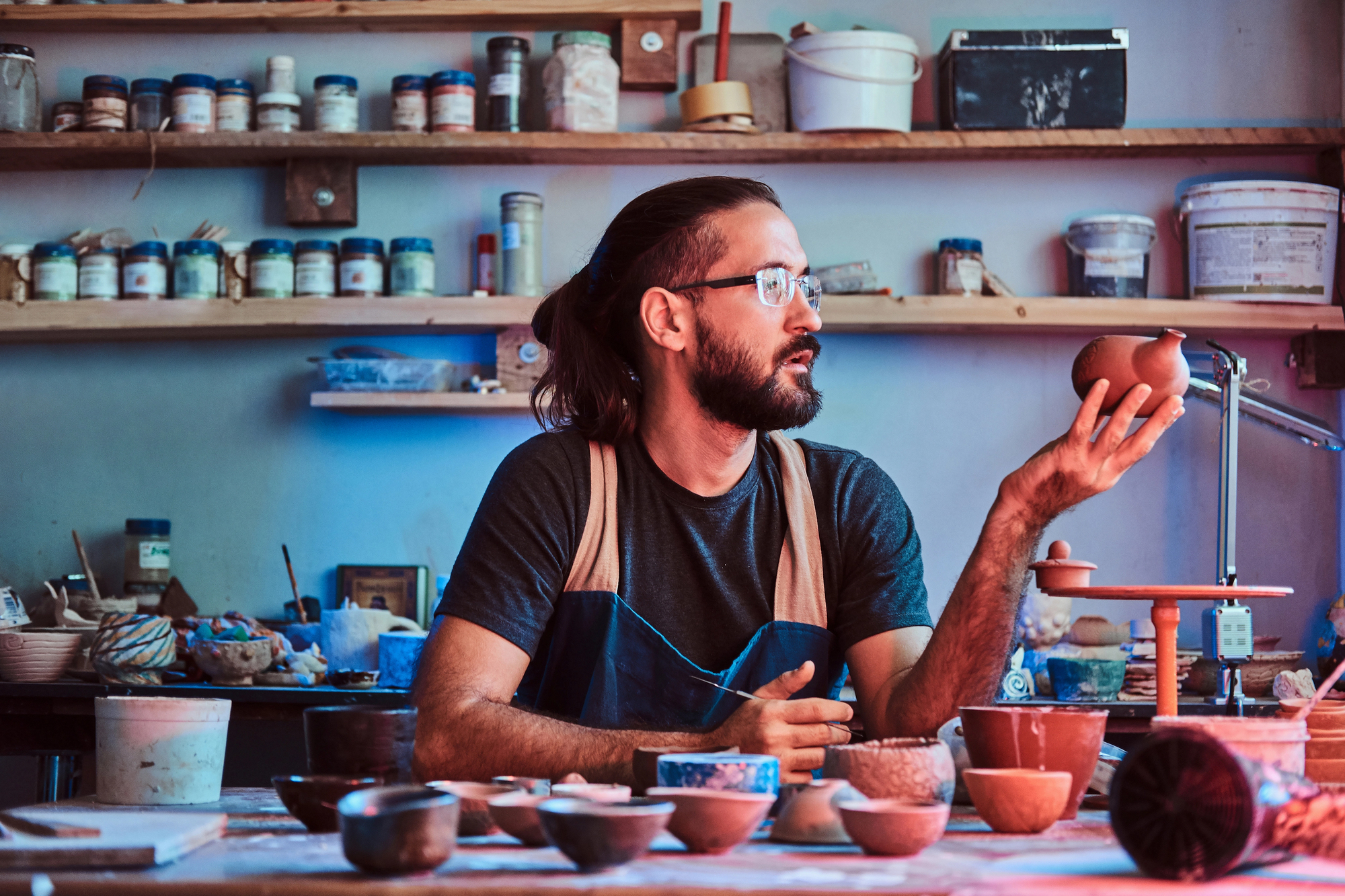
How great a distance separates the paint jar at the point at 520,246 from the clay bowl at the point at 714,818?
88.8 inches

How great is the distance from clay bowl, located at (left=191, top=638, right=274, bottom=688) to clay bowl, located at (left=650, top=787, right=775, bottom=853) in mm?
1852

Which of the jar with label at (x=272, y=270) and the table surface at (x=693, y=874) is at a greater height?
the jar with label at (x=272, y=270)

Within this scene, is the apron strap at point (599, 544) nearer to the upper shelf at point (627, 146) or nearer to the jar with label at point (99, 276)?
the upper shelf at point (627, 146)

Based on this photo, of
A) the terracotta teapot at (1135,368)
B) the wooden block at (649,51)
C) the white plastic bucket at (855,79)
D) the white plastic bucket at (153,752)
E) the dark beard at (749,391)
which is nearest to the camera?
the white plastic bucket at (153,752)

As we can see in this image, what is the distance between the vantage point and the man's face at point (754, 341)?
179 cm

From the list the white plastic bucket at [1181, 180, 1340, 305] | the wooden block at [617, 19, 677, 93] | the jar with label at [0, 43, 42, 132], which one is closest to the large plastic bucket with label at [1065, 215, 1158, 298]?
the white plastic bucket at [1181, 180, 1340, 305]

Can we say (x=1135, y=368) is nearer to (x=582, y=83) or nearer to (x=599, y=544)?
(x=599, y=544)

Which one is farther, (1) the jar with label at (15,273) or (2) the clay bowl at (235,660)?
(1) the jar with label at (15,273)

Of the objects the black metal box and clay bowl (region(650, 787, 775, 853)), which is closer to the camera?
clay bowl (region(650, 787, 775, 853))

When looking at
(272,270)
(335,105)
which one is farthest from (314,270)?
(335,105)

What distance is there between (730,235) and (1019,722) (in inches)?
41.4

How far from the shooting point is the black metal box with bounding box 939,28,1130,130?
2.89 metres

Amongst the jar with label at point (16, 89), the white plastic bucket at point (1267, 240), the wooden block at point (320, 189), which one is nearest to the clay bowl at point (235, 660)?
the wooden block at point (320, 189)

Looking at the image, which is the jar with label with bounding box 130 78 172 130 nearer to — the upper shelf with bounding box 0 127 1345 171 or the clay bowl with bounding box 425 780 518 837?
the upper shelf with bounding box 0 127 1345 171
